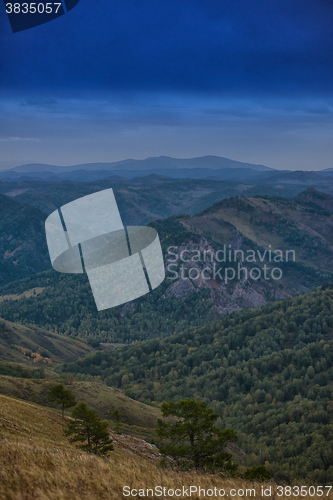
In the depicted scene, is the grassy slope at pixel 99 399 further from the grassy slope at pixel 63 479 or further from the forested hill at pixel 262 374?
the grassy slope at pixel 63 479

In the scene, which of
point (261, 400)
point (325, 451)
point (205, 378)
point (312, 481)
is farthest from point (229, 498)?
point (205, 378)

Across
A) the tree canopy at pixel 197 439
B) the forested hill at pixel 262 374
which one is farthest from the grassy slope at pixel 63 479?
the forested hill at pixel 262 374

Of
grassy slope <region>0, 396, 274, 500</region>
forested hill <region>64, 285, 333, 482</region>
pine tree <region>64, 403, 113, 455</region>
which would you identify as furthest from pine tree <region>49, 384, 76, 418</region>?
forested hill <region>64, 285, 333, 482</region>

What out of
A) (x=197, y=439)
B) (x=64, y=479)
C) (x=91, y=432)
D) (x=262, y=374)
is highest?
(x=64, y=479)

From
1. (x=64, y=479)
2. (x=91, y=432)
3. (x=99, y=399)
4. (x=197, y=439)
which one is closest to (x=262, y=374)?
(x=99, y=399)

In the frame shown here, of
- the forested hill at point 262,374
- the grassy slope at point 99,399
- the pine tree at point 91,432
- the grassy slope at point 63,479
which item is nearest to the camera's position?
the grassy slope at point 63,479

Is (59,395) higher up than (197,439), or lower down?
lower down

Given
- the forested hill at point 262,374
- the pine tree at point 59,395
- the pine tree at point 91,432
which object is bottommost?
the forested hill at point 262,374

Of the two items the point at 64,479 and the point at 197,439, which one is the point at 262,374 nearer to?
the point at 197,439

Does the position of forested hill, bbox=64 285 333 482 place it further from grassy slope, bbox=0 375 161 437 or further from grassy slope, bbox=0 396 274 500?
grassy slope, bbox=0 396 274 500

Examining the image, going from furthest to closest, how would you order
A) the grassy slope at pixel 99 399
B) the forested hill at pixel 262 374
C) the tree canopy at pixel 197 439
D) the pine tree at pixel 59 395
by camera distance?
the forested hill at pixel 262 374 → the grassy slope at pixel 99 399 → the pine tree at pixel 59 395 → the tree canopy at pixel 197 439
